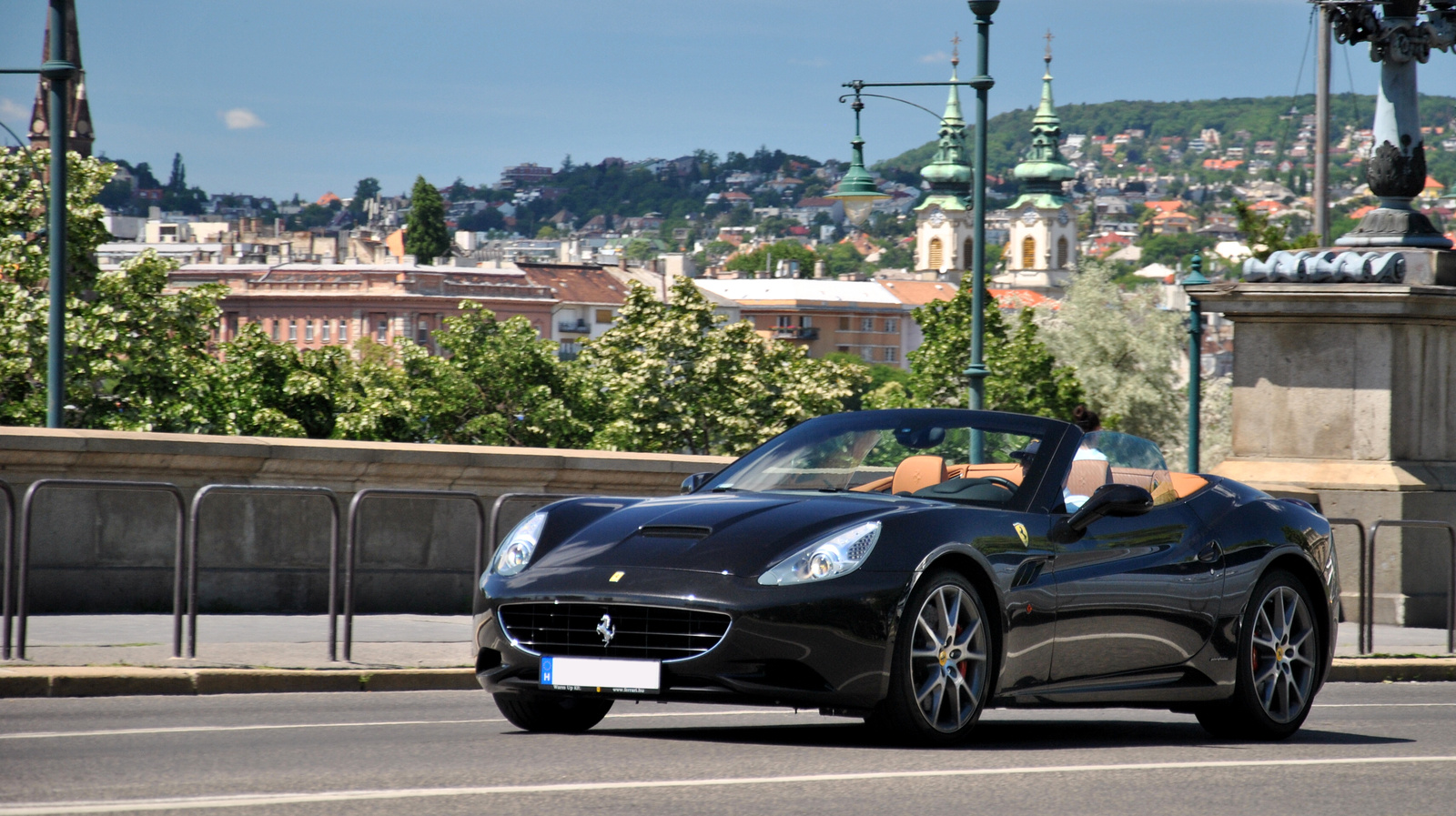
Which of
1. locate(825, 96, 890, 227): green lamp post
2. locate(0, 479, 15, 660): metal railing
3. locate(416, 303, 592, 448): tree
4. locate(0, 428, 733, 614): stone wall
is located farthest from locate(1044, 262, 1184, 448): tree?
locate(0, 479, 15, 660): metal railing

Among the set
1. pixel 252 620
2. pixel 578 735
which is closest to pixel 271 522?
pixel 252 620

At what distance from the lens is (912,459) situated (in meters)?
7.66

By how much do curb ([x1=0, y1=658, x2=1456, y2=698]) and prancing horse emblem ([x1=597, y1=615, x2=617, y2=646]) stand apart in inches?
129

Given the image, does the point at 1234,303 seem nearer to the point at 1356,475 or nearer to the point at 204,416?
the point at 1356,475

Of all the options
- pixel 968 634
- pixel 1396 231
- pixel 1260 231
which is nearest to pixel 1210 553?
pixel 968 634

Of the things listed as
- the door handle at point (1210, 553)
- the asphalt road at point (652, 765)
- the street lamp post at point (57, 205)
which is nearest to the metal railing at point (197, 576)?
the asphalt road at point (652, 765)

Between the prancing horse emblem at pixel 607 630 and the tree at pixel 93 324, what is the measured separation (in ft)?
150

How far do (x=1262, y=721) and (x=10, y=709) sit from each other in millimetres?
5264

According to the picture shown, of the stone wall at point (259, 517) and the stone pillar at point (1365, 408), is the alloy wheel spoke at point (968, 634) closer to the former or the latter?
the stone wall at point (259, 517)

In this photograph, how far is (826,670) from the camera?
657 cm

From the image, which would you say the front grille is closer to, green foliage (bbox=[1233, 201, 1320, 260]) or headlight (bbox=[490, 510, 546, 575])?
headlight (bbox=[490, 510, 546, 575])

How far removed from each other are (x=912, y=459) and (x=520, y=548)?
160cm

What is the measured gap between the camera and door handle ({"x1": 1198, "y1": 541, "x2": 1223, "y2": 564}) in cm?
797

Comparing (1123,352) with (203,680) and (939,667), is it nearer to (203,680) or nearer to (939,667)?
(203,680)
